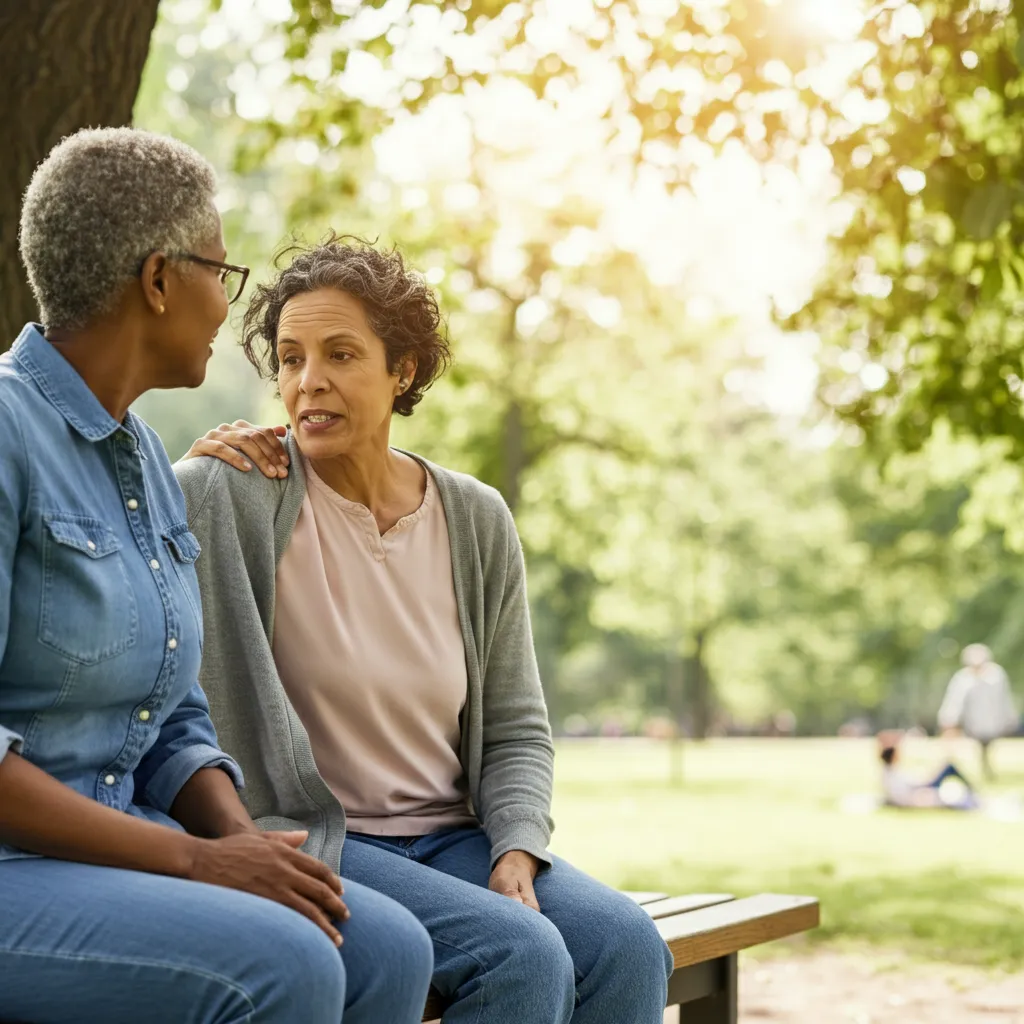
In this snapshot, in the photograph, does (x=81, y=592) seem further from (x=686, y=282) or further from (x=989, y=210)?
(x=686, y=282)

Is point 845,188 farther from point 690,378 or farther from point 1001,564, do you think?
point 1001,564

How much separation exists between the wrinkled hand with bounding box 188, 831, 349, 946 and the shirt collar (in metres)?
0.69

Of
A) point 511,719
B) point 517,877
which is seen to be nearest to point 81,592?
point 517,877

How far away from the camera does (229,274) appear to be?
9.20 ft

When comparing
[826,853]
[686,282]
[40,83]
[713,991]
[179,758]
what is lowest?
[826,853]

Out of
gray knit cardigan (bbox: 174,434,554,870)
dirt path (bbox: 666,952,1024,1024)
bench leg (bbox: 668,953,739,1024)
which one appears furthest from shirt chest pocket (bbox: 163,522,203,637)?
dirt path (bbox: 666,952,1024,1024)

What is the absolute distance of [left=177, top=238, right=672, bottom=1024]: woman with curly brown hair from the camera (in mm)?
3100

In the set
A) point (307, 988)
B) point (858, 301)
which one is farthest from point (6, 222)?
point (858, 301)

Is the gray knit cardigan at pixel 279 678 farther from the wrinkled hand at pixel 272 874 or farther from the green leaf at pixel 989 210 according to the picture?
the green leaf at pixel 989 210

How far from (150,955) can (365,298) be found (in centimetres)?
166

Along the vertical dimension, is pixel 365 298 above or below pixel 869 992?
above

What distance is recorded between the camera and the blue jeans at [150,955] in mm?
2234

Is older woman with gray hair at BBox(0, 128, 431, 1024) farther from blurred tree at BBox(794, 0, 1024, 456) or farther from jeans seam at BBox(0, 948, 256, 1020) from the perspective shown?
blurred tree at BBox(794, 0, 1024, 456)

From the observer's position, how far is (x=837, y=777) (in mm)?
24422
